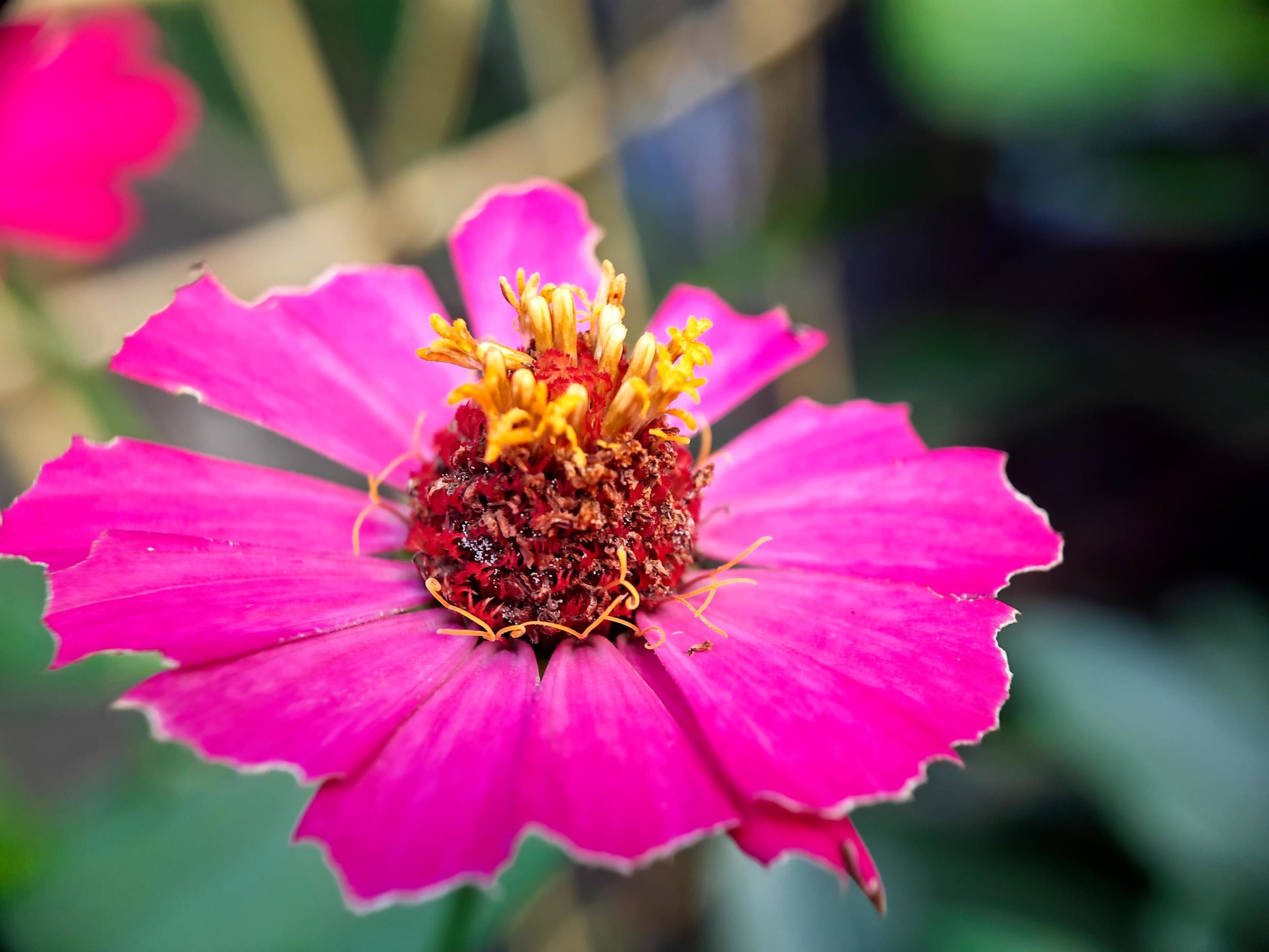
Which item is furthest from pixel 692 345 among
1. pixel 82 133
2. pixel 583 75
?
pixel 583 75

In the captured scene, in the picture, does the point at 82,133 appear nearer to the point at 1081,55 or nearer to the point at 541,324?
the point at 541,324

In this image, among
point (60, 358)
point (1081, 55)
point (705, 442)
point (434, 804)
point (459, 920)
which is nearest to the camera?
point (434, 804)

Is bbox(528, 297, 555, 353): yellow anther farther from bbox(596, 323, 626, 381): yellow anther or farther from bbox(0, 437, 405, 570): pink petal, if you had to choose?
bbox(0, 437, 405, 570): pink petal

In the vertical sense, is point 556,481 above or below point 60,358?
below

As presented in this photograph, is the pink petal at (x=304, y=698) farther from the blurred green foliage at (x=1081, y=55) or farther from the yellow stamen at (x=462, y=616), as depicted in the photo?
the blurred green foliage at (x=1081, y=55)

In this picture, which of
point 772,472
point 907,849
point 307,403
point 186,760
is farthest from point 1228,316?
point 186,760

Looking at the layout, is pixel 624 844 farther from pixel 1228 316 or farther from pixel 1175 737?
pixel 1228 316

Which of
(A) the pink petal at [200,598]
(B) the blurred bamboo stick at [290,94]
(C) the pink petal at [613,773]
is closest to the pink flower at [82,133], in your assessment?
(B) the blurred bamboo stick at [290,94]

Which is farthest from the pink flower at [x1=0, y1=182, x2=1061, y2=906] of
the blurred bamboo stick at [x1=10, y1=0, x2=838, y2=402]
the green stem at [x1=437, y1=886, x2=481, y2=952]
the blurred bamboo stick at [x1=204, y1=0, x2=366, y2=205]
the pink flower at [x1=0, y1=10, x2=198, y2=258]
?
the blurred bamboo stick at [x1=204, y1=0, x2=366, y2=205]
